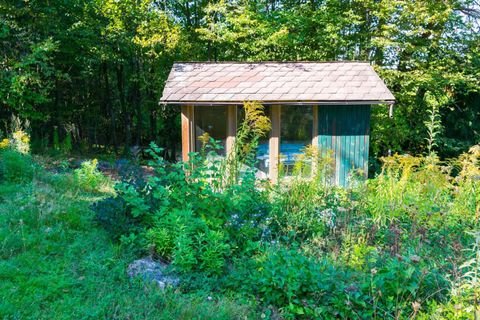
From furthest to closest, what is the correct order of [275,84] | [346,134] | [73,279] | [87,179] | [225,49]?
1. [225,49]
2. [275,84]
3. [346,134]
4. [87,179]
5. [73,279]

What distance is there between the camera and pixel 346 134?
7.19 metres

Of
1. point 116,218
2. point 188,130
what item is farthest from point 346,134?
point 116,218

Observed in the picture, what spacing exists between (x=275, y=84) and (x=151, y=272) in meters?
5.06

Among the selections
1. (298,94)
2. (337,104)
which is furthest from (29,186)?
(337,104)

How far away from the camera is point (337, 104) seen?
691 centimetres

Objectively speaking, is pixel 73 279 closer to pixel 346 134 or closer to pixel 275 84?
pixel 275 84

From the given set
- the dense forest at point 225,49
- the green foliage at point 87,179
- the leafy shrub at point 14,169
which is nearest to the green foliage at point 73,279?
the green foliage at point 87,179

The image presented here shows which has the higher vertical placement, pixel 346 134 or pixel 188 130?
pixel 188 130

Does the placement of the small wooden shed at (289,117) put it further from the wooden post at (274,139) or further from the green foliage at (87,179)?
the green foliage at (87,179)

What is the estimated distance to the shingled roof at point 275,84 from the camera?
22.6ft

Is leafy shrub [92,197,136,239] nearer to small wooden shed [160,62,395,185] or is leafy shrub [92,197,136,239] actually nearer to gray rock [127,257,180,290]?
gray rock [127,257,180,290]

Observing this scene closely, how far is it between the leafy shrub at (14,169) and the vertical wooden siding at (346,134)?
5270 mm

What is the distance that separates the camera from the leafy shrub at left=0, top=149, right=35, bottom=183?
19.8 ft

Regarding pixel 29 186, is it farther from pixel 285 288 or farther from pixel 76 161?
pixel 285 288
